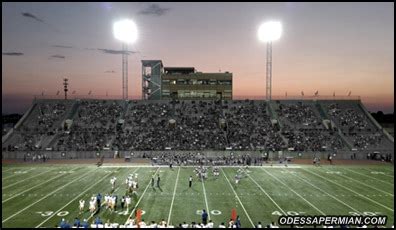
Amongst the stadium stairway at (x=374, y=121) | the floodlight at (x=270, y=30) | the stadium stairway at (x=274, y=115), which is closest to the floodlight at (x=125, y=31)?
the floodlight at (x=270, y=30)

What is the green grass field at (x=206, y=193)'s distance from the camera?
20.2m

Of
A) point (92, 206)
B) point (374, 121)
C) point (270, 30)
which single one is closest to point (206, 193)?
point (92, 206)

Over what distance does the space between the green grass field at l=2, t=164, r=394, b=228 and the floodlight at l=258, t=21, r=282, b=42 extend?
22.4 meters

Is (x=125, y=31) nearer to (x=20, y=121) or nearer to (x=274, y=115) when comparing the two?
(x=20, y=121)

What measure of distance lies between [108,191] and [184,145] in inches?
945

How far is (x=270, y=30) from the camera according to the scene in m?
52.2

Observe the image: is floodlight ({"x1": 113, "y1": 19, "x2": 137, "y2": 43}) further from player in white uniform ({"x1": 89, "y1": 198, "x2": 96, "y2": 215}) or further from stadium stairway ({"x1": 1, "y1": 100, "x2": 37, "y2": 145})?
player in white uniform ({"x1": 89, "y1": 198, "x2": 96, "y2": 215})

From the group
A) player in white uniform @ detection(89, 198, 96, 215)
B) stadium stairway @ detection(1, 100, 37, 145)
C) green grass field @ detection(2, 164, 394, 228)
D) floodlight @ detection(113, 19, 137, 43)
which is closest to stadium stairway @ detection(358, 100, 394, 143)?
green grass field @ detection(2, 164, 394, 228)

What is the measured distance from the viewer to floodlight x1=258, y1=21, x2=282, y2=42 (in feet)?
170

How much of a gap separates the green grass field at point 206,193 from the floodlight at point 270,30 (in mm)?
22356

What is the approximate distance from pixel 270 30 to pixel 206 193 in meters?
33.5

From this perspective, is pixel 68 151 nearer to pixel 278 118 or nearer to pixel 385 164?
pixel 278 118

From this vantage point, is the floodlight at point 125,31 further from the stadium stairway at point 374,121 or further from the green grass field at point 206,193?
the stadium stairway at point 374,121

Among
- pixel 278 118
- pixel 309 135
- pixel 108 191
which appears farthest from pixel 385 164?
pixel 108 191
